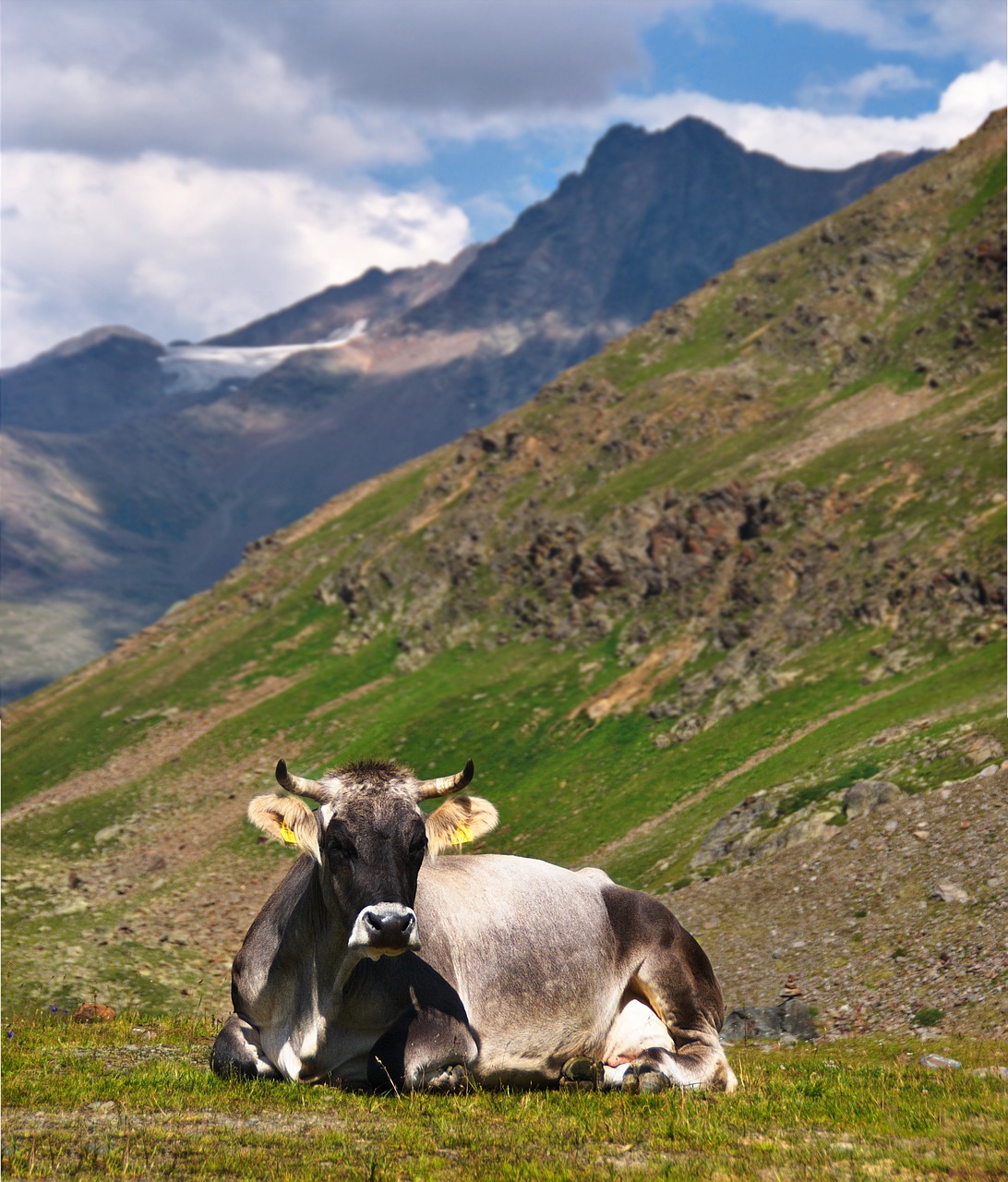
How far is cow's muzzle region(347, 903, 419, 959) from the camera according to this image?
10602 mm

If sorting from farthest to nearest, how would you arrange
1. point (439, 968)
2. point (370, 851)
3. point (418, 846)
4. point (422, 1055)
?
1. point (439, 968)
2. point (422, 1055)
3. point (418, 846)
4. point (370, 851)

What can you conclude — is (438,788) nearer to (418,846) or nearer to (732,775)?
(418,846)

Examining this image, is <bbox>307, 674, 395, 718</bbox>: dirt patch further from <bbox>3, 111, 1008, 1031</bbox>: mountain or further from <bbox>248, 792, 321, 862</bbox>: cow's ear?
<bbox>248, 792, 321, 862</bbox>: cow's ear

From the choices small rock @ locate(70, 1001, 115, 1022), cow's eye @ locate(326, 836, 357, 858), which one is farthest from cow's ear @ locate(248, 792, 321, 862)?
small rock @ locate(70, 1001, 115, 1022)

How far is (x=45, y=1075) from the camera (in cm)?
1196

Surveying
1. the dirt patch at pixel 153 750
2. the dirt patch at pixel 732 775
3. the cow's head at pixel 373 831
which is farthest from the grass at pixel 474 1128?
the dirt patch at pixel 153 750

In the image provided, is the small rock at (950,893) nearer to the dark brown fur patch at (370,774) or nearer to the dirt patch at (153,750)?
the dark brown fur patch at (370,774)

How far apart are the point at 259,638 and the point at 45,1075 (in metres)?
90.9

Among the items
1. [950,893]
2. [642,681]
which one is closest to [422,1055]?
[950,893]

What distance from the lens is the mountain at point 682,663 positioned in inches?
1273

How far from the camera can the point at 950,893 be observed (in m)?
27.3

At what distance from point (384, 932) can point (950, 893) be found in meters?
20.9

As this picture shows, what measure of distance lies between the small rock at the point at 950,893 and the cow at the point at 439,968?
15.1 meters

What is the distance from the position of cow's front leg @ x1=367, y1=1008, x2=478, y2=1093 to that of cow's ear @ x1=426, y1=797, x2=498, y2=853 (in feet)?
6.14
